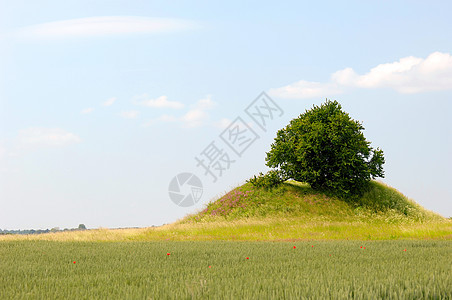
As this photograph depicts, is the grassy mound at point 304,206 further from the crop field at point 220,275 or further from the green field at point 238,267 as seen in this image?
the crop field at point 220,275

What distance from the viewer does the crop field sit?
7.95 meters

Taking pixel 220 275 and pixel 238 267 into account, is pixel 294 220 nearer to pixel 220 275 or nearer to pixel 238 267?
pixel 238 267

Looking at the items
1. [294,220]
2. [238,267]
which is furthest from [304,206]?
[238,267]

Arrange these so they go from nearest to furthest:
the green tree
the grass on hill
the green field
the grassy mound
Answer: the green field → the grass on hill → the grassy mound → the green tree

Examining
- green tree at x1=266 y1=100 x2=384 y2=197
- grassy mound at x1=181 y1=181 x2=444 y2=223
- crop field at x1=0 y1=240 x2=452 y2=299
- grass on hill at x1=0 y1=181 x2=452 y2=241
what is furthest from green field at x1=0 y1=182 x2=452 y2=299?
green tree at x1=266 y1=100 x2=384 y2=197

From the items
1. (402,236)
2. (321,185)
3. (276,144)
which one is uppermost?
(276,144)

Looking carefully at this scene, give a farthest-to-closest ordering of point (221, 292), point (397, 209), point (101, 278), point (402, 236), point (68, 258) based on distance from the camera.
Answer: point (397, 209) → point (402, 236) → point (68, 258) → point (101, 278) → point (221, 292)

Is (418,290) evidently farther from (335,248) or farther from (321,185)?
(321,185)

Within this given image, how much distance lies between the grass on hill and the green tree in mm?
1643

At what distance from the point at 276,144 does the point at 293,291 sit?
37.7 metres

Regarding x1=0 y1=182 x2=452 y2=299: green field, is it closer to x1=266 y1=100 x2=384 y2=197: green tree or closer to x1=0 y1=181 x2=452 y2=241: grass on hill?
x1=0 y1=181 x2=452 y2=241: grass on hill

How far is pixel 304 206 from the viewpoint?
39.5 metres

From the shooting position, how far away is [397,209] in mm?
42688

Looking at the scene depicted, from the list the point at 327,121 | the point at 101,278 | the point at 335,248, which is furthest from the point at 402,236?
the point at 101,278
